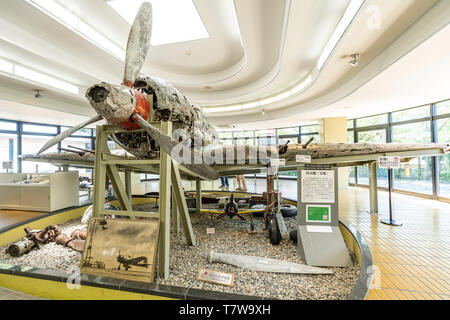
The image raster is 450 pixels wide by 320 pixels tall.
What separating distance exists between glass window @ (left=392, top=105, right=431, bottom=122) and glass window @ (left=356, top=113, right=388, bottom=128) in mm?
356

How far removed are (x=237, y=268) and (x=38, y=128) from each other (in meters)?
10.0

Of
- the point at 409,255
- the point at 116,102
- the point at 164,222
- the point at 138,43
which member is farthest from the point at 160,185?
the point at 409,255

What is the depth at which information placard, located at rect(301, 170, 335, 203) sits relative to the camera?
204 cm

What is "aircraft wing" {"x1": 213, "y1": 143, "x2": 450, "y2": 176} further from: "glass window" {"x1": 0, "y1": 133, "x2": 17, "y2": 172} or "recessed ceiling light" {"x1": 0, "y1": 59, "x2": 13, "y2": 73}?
"glass window" {"x1": 0, "y1": 133, "x2": 17, "y2": 172}

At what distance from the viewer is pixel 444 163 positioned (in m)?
4.96

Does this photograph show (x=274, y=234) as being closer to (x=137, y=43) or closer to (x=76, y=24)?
(x=137, y=43)

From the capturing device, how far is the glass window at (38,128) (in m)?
7.56

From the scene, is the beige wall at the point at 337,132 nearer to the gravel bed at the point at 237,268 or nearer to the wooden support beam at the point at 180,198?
the gravel bed at the point at 237,268

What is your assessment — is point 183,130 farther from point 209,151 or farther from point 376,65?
point 376,65

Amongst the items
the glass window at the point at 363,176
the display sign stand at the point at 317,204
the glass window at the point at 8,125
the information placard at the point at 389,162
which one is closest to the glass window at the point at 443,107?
the glass window at the point at 363,176

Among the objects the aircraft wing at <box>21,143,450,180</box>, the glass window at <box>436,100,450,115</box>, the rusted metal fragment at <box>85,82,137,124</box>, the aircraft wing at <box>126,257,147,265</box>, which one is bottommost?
the aircraft wing at <box>126,257,147,265</box>

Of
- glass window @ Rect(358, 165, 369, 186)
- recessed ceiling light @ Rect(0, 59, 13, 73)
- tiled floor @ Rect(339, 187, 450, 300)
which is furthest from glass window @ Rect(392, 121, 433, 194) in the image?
recessed ceiling light @ Rect(0, 59, 13, 73)

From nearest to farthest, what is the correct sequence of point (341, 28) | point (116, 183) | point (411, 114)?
point (116, 183), point (341, 28), point (411, 114)

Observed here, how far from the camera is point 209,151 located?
2332 mm
